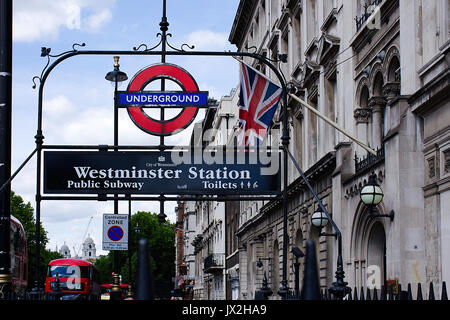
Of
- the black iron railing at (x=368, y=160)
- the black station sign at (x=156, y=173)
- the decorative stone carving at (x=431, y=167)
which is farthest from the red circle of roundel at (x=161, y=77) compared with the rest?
the black iron railing at (x=368, y=160)

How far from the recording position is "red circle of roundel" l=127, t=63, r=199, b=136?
14633mm

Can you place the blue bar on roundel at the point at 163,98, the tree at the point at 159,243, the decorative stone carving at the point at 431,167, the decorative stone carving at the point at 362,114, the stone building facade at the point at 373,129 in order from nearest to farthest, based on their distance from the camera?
1. the blue bar on roundel at the point at 163,98
2. the stone building facade at the point at 373,129
3. the decorative stone carving at the point at 431,167
4. the decorative stone carving at the point at 362,114
5. the tree at the point at 159,243

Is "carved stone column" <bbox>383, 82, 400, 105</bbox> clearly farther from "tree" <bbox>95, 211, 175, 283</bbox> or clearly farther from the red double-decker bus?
"tree" <bbox>95, 211, 175, 283</bbox>

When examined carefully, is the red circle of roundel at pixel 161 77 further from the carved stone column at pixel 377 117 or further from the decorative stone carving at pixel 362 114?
the decorative stone carving at pixel 362 114

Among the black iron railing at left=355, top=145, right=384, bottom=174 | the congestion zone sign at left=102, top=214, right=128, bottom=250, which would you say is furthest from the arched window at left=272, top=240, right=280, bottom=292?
the congestion zone sign at left=102, top=214, right=128, bottom=250

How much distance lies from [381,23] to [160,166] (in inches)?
396

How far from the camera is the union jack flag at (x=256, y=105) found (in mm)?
16188

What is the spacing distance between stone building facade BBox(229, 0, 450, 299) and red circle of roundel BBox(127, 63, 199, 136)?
5192 mm

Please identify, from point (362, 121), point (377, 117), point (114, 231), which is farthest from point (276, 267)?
point (114, 231)

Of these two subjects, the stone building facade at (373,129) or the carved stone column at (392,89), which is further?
the carved stone column at (392,89)

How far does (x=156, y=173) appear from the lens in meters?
14.2

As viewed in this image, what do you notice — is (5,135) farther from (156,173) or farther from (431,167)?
(431,167)

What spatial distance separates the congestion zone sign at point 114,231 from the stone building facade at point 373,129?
21.2ft
